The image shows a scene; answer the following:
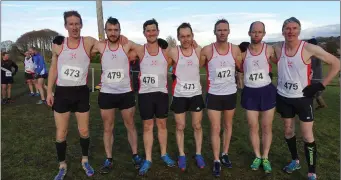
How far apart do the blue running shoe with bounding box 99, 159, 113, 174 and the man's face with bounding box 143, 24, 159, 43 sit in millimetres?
2099

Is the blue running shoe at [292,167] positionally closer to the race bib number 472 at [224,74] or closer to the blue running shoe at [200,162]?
the blue running shoe at [200,162]

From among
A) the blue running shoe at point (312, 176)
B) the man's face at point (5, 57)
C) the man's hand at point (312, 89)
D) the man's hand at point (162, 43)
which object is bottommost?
the blue running shoe at point (312, 176)

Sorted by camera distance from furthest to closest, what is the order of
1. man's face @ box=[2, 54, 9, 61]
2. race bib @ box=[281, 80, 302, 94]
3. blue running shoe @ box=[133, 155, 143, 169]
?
man's face @ box=[2, 54, 9, 61] < blue running shoe @ box=[133, 155, 143, 169] < race bib @ box=[281, 80, 302, 94]

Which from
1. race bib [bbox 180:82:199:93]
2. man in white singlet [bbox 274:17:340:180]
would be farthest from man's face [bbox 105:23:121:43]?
man in white singlet [bbox 274:17:340:180]

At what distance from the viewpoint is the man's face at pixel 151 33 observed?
4.16 meters

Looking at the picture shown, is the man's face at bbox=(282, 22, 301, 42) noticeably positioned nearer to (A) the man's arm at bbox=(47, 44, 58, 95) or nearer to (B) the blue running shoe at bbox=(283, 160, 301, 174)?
(B) the blue running shoe at bbox=(283, 160, 301, 174)

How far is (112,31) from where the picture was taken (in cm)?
411

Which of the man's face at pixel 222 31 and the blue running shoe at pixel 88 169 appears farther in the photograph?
the blue running shoe at pixel 88 169

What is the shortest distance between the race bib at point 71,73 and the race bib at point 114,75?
411mm

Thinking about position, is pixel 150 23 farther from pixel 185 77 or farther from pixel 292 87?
pixel 292 87

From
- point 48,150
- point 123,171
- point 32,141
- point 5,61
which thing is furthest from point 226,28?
point 5,61

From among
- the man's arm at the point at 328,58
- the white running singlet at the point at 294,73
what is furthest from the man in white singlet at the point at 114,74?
the man's arm at the point at 328,58

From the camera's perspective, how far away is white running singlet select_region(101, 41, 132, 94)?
13.9ft

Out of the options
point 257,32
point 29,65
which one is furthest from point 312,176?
point 29,65
